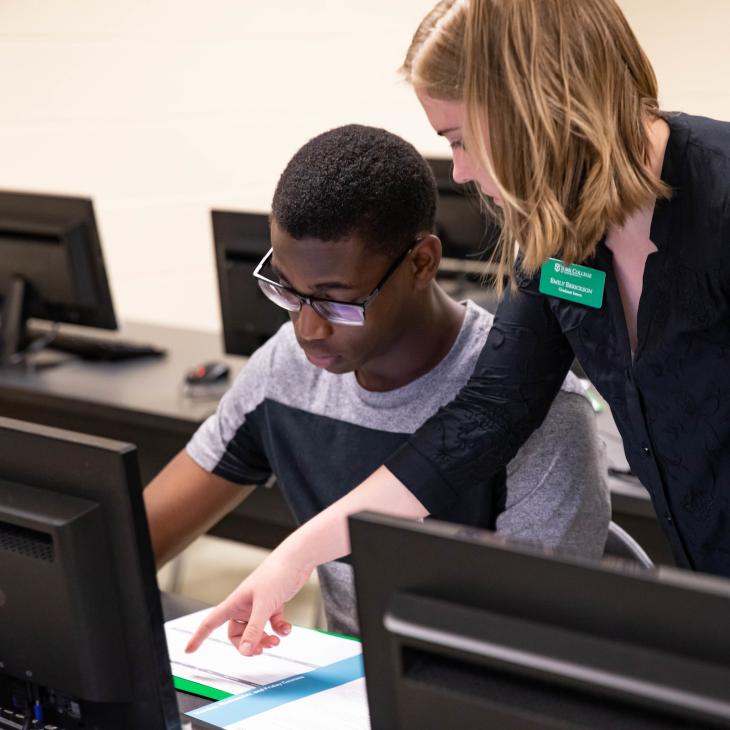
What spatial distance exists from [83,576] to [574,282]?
651mm

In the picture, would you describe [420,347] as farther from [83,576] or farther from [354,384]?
[83,576]

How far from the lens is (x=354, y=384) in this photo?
151cm

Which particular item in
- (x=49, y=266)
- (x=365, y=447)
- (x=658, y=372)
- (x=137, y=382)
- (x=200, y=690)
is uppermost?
(x=658, y=372)

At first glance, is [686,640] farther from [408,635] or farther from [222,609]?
[222,609]

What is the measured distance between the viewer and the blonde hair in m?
1.04

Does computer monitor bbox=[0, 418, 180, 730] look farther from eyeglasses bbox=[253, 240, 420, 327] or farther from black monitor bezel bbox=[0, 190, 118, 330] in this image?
black monitor bezel bbox=[0, 190, 118, 330]

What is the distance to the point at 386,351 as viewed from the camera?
1.43m

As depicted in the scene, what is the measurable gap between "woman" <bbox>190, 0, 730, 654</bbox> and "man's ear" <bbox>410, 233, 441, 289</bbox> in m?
0.11

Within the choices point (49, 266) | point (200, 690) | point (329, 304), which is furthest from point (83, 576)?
point (49, 266)

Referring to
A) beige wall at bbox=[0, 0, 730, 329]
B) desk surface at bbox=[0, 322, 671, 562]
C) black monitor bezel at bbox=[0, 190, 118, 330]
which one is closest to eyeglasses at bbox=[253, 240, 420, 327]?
desk surface at bbox=[0, 322, 671, 562]

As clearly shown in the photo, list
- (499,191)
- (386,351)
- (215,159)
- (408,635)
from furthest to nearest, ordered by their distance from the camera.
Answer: (215,159)
(386,351)
(499,191)
(408,635)

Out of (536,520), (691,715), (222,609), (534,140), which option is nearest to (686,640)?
(691,715)

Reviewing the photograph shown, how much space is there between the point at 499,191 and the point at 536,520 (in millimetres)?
544

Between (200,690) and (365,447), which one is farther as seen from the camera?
(365,447)
